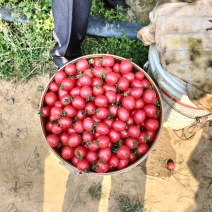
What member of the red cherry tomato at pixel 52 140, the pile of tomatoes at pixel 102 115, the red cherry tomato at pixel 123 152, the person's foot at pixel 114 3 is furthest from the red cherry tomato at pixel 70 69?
the person's foot at pixel 114 3

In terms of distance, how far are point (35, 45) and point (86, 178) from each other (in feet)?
5.39

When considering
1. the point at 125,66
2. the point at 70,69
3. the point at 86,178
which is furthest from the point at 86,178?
the point at 125,66

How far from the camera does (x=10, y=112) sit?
3.34 metres

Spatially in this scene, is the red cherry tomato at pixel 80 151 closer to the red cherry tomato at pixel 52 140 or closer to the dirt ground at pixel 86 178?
the red cherry tomato at pixel 52 140

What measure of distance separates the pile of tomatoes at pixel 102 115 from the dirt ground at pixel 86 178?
0.76 metres

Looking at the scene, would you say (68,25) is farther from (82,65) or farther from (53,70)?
(53,70)

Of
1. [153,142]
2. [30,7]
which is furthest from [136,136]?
[30,7]

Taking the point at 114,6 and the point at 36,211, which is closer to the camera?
the point at 36,211

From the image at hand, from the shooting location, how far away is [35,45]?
338cm

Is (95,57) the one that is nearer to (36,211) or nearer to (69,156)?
(69,156)

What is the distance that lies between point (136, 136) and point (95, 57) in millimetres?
822

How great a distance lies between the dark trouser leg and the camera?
2.50 m

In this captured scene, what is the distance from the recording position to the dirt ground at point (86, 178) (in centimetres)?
A: 313

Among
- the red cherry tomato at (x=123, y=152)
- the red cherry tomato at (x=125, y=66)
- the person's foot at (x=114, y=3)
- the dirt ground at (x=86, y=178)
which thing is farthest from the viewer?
the person's foot at (x=114, y=3)
